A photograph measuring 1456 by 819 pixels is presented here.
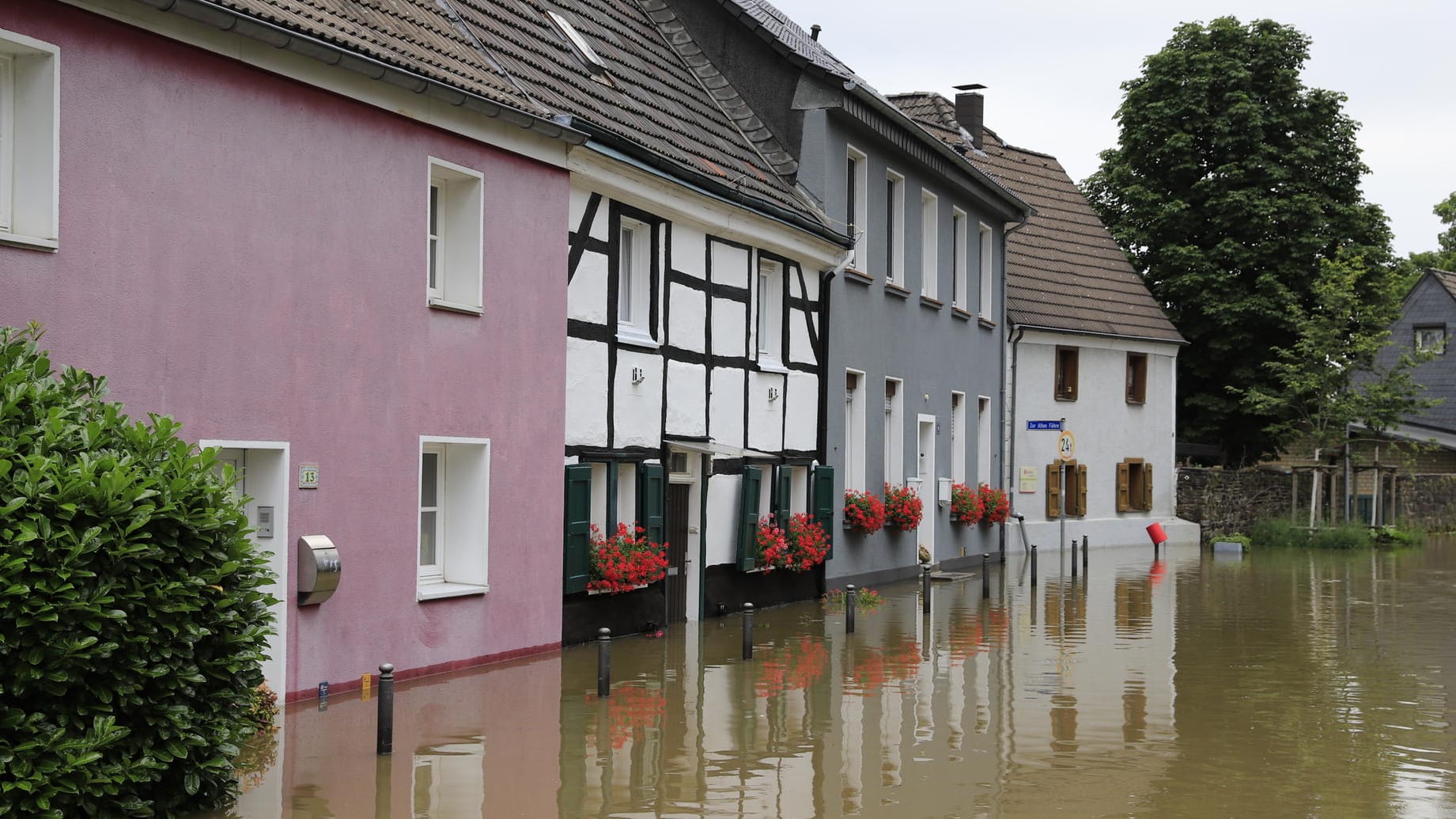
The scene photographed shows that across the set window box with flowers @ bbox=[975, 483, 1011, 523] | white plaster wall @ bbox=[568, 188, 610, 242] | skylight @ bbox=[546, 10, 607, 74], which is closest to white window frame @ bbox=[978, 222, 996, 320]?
window box with flowers @ bbox=[975, 483, 1011, 523]

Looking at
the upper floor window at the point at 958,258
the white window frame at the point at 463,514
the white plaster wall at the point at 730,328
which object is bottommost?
the white window frame at the point at 463,514

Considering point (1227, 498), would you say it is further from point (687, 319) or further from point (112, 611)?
point (112, 611)

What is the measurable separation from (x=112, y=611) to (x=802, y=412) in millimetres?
15637

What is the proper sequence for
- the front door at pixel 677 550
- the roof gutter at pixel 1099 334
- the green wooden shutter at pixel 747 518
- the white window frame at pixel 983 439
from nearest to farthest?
the front door at pixel 677 550, the green wooden shutter at pixel 747 518, the white window frame at pixel 983 439, the roof gutter at pixel 1099 334

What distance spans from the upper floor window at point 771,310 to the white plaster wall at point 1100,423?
14885 mm

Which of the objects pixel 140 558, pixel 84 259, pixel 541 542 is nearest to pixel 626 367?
pixel 541 542

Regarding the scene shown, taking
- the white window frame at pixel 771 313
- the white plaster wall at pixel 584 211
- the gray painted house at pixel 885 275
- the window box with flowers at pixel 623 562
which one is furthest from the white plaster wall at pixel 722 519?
the white plaster wall at pixel 584 211

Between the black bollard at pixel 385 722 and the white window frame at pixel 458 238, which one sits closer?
the black bollard at pixel 385 722

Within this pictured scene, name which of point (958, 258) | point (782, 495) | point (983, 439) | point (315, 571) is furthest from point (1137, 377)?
point (315, 571)

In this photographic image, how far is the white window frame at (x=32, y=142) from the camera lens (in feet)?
34.2

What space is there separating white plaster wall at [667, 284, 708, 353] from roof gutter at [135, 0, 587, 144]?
133 inches

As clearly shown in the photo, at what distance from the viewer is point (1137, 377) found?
4050 cm

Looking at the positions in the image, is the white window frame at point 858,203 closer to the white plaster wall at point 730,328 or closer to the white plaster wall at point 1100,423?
the white plaster wall at point 730,328

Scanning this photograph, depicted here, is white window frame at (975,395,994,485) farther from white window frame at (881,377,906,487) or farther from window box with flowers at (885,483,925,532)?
window box with flowers at (885,483,925,532)
